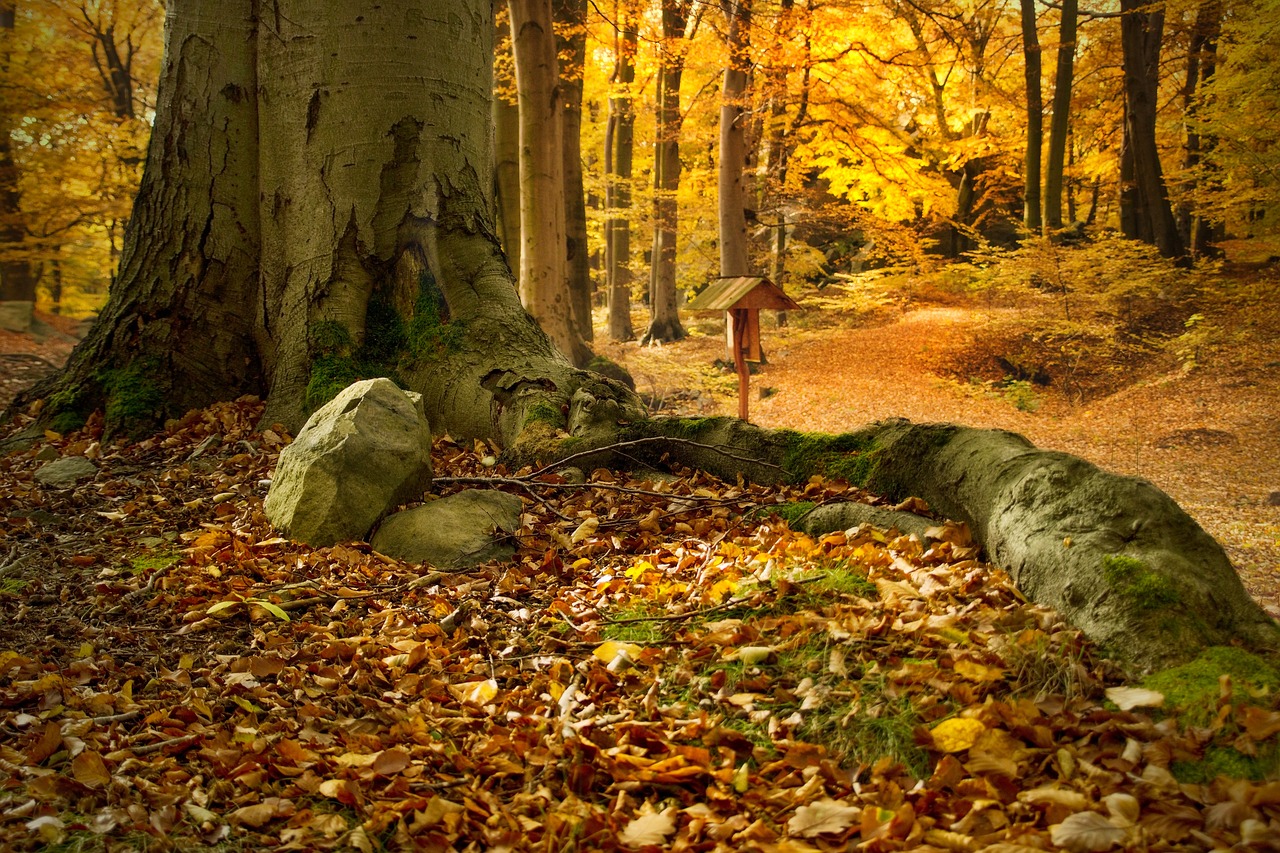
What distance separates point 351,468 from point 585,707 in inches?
71.5

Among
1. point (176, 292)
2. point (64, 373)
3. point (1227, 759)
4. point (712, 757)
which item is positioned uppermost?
point (176, 292)

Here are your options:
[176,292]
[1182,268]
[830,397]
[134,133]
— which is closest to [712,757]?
[176,292]

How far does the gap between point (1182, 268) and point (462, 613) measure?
48.7 ft

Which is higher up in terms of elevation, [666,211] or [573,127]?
[573,127]

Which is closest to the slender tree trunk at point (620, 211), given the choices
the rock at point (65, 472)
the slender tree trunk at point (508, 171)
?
the slender tree trunk at point (508, 171)

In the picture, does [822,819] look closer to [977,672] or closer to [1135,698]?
[977,672]

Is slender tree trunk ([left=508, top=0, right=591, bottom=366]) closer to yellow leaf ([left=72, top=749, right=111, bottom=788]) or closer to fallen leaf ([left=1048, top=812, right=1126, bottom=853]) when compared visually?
yellow leaf ([left=72, top=749, right=111, bottom=788])

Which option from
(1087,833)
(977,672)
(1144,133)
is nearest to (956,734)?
(977,672)

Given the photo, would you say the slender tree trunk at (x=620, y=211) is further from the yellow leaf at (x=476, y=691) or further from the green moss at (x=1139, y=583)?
the green moss at (x=1139, y=583)

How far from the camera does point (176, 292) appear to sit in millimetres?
5391

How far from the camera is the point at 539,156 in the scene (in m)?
9.95

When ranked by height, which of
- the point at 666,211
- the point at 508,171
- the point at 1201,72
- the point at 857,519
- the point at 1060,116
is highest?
the point at 1201,72

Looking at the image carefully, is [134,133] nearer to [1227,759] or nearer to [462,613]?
[462,613]

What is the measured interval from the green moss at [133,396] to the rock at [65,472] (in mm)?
467
